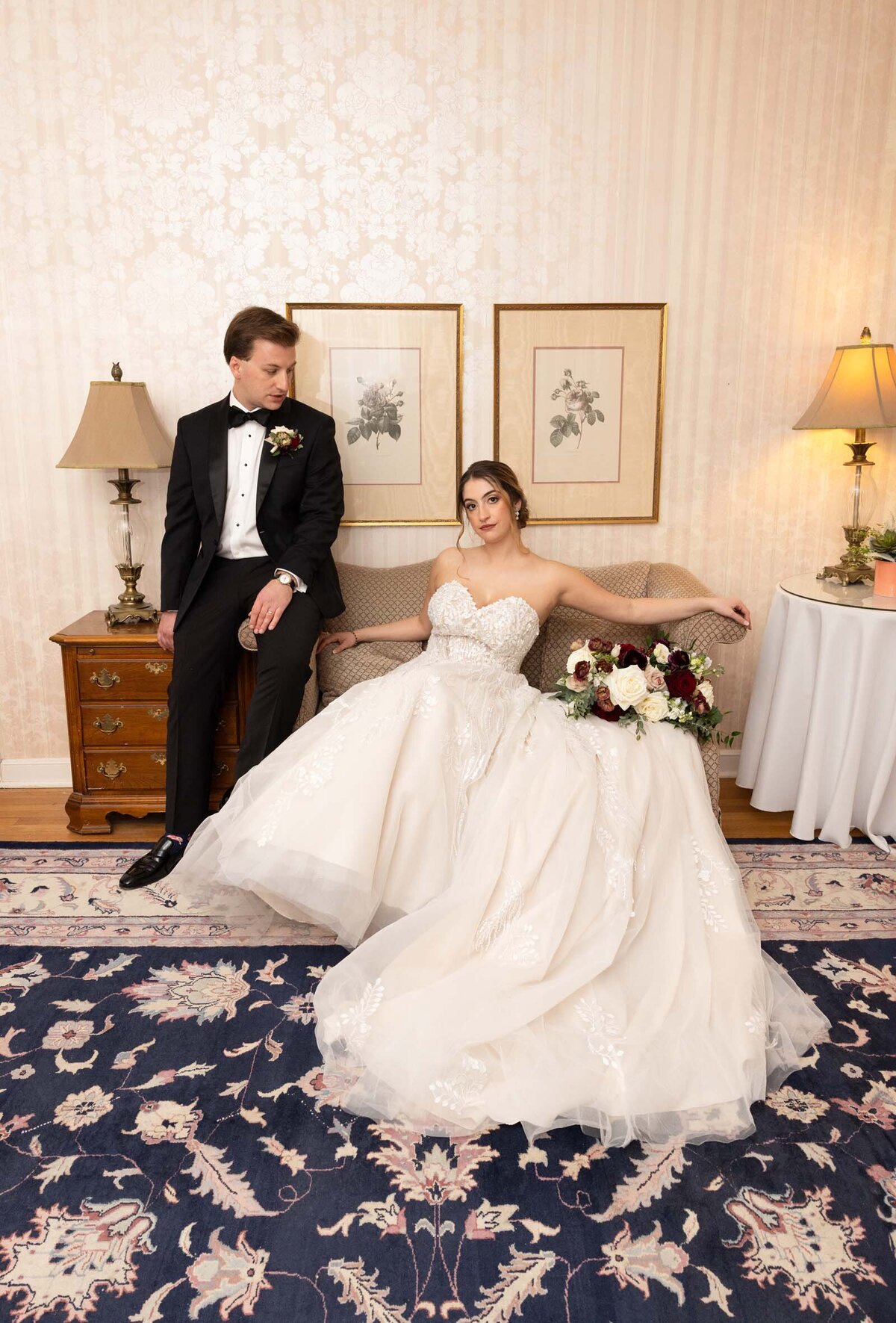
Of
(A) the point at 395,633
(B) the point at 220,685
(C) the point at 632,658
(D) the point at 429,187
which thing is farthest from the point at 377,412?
(C) the point at 632,658

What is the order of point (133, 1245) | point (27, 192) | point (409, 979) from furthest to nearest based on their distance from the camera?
point (27, 192)
point (409, 979)
point (133, 1245)

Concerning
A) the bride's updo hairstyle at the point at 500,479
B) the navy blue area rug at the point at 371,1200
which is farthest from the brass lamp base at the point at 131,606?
the navy blue area rug at the point at 371,1200

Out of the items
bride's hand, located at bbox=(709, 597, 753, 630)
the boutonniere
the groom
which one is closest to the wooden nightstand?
the groom

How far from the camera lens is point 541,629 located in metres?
4.18

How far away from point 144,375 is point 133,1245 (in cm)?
351

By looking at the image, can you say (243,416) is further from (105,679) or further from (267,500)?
(105,679)

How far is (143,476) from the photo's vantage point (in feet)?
14.7

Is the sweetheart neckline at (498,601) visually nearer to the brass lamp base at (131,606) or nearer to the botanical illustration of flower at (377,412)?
the botanical illustration of flower at (377,412)

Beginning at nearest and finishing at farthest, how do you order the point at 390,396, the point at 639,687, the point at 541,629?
the point at 639,687, the point at 541,629, the point at 390,396

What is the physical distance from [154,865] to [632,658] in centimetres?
197

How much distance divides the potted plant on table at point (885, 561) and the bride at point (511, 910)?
1.42m

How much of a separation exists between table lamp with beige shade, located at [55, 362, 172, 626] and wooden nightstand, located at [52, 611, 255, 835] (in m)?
0.15

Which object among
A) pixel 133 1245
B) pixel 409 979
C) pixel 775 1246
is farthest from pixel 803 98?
pixel 133 1245

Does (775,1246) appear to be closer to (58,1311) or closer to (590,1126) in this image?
(590,1126)
